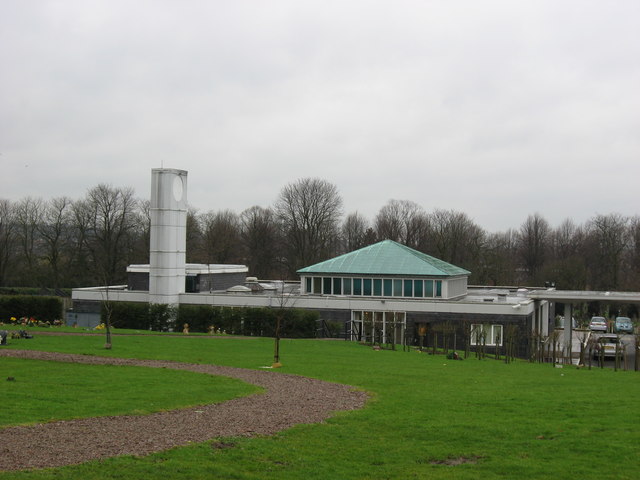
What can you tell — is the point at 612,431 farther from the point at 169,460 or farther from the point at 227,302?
the point at 227,302

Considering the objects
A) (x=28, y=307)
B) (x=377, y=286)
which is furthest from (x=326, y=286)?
(x=28, y=307)

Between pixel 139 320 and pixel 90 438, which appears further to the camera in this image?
pixel 139 320

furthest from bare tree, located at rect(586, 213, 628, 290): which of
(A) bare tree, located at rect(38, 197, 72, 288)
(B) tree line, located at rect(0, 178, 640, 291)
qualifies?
(A) bare tree, located at rect(38, 197, 72, 288)

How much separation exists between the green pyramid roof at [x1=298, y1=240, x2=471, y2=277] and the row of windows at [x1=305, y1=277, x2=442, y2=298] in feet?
1.86

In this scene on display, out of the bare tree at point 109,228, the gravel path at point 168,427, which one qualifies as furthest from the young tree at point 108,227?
the gravel path at point 168,427

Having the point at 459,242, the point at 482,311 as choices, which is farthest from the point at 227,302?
the point at 459,242

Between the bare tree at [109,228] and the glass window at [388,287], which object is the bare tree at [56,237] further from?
the glass window at [388,287]

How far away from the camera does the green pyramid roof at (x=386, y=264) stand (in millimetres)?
52150

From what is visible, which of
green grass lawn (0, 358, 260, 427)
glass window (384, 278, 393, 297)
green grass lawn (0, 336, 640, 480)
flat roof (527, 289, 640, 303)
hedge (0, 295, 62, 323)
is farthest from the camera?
glass window (384, 278, 393, 297)

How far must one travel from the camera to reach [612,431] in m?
14.7

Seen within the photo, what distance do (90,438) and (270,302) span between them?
36601 mm

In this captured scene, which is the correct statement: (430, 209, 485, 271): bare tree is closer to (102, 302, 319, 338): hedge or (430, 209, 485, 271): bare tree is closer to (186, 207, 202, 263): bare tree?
(186, 207, 202, 263): bare tree

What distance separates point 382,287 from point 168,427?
38.5 m

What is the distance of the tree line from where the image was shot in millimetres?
76188
